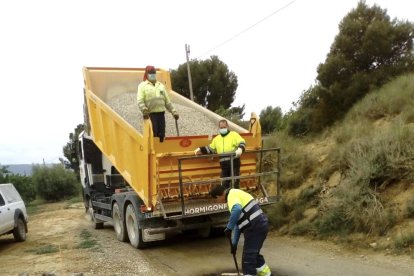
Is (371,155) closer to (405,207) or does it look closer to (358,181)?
(358,181)

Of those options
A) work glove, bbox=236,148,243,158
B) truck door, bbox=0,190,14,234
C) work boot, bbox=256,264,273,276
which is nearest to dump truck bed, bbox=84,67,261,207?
work glove, bbox=236,148,243,158

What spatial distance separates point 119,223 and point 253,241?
5396mm

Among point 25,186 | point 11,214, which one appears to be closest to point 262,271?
point 11,214

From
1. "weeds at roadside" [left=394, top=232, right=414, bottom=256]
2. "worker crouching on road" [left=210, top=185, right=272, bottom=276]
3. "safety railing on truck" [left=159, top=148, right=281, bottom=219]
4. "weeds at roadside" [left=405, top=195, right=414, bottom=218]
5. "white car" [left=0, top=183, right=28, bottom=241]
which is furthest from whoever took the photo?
"white car" [left=0, top=183, right=28, bottom=241]

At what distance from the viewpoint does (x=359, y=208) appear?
8.80 meters

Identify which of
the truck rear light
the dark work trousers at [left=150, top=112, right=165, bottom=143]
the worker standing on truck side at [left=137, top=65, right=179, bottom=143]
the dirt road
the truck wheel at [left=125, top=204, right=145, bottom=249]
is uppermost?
the worker standing on truck side at [left=137, top=65, right=179, bottom=143]

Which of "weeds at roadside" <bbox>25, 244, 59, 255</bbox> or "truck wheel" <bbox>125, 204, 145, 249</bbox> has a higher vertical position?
"truck wheel" <bbox>125, 204, 145, 249</bbox>

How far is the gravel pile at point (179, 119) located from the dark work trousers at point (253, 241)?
4003 mm

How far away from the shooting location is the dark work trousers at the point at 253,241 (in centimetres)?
606

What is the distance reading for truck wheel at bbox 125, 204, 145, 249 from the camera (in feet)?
31.3

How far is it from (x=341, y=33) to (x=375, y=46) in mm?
1168

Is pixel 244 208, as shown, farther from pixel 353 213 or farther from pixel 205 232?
pixel 205 232

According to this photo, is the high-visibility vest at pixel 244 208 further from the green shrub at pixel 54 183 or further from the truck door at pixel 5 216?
the green shrub at pixel 54 183

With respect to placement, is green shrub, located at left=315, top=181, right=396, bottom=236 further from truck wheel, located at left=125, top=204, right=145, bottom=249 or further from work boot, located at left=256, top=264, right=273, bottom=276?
truck wheel, located at left=125, top=204, right=145, bottom=249
